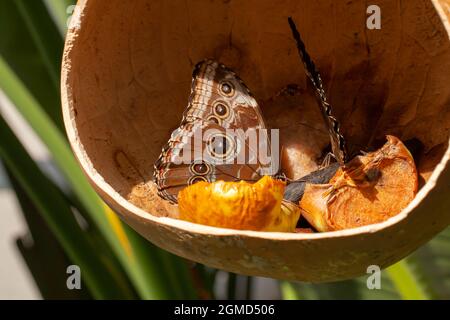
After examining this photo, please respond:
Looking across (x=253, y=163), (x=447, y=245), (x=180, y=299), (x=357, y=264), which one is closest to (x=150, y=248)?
(x=180, y=299)

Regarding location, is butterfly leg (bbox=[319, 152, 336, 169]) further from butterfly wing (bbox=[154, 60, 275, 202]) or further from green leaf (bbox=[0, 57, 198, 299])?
green leaf (bbox=[0, 57, 198, 299])

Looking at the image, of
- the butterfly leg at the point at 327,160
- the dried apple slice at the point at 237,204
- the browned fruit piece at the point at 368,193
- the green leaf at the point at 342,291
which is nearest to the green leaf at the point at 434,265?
the green leaf at the point at 342,291

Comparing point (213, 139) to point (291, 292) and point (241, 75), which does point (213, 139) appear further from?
point (291, 292)

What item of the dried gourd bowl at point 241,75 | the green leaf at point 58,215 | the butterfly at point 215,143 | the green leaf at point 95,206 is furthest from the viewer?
the green leaf at point 58,215

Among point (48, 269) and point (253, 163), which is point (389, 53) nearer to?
point (253, 163)

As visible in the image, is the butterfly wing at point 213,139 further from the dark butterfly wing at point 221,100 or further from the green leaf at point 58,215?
the green leaf at point 58,215

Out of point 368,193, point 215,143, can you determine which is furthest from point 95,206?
point 368,193
